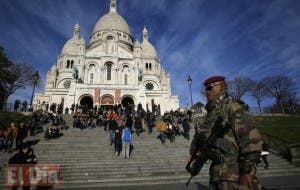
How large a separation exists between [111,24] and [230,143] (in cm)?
5868

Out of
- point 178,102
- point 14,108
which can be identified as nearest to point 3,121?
point 14,108

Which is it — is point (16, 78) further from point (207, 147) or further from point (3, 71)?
point (207, 147)

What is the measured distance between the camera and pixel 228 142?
2.64m

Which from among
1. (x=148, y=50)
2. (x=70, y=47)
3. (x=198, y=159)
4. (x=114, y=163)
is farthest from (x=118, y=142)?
(x=70, y=47)

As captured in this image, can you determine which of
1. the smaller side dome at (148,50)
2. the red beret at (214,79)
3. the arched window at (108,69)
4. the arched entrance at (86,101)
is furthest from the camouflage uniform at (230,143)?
the smaller side dome at (148,50)

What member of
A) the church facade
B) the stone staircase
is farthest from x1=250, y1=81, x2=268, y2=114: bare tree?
the stone staircase

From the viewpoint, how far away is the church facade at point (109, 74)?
33.9 m

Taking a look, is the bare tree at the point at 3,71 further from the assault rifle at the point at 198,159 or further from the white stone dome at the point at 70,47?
the assault rifle at the point at 198,159

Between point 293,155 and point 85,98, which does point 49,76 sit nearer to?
point 85,98

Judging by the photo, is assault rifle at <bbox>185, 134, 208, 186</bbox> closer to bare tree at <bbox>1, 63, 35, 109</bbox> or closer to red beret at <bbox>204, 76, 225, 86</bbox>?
red beret at <bbox>204, 76, 225, 86</bbox>

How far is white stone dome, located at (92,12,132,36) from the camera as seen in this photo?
185ft

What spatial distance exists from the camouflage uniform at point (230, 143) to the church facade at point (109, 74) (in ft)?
96.6

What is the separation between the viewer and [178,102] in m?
44.4

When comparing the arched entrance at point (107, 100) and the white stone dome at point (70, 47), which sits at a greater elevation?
the white stone dome at point (70, 47)
